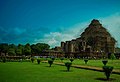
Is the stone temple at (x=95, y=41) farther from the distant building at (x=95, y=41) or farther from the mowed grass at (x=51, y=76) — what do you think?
the mowed grass at (x=51, y=76)

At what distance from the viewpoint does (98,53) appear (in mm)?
84812

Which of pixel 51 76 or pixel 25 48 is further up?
pixel 25 48

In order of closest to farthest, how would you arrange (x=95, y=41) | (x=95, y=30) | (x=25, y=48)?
(x=95, y=41) → (x=95, y=30) → (x=25, y=48)

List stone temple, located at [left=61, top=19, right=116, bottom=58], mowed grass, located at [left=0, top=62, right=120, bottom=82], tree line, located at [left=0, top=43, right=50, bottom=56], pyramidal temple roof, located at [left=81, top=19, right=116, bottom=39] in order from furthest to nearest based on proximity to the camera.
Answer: tree line, located at [left=0, top=43, right=50, bottom=56] → pyramidal temple roof, located at [left=81, top=19, right=116, bottom=39] → stone temple, located at [left=61, top=19, right=116, bottom=58] → mowed grass, located at [left=0, top=62, right=120, bottom=82]

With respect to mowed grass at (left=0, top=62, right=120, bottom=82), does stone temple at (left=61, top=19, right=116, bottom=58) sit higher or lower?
higher

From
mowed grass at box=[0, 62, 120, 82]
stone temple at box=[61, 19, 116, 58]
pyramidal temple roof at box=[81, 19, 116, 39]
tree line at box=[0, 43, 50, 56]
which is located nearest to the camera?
mowed grass at box=[0, 62, 120, 82]

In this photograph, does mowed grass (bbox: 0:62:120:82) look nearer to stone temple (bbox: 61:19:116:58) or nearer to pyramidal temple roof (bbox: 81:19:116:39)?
stone temple (bbox: 61:19:116:58)

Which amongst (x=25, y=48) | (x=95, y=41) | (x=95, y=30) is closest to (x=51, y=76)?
(x=95, y=41)

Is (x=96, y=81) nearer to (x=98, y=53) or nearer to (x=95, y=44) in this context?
(x=98, y=53)

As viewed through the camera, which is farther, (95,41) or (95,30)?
(95,30)

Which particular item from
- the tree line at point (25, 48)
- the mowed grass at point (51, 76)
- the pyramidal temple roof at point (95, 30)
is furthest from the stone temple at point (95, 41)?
the mowed grass at point (51, 76)

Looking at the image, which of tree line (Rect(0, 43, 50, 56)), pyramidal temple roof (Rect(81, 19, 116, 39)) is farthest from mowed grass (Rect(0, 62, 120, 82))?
tree line (Rect(0, 43, 50, 56))

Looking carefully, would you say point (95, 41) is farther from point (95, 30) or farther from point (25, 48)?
point (25, 48)

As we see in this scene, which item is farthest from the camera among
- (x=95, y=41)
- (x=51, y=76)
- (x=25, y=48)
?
(x=25, y=48)
